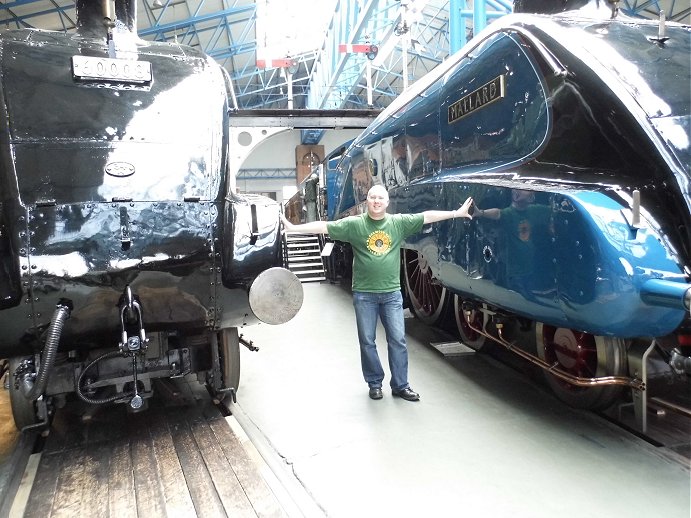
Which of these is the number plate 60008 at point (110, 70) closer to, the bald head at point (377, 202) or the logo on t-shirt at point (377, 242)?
the bald head at point (377, 202)

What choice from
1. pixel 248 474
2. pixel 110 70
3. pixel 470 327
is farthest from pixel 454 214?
pixel 110 70

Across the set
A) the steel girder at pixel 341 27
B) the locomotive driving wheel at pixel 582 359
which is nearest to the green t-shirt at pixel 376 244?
the locomotive driving wheel at pixel 582 359

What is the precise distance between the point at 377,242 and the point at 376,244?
1 cm

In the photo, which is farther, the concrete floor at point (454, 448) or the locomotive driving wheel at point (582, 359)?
the locomotive driving wheel at point (582, 359)

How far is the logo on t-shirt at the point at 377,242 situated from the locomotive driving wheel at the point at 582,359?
1125 mm

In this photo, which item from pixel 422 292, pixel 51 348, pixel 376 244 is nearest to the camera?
pixel 51 348

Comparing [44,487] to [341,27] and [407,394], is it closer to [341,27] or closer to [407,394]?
[407,394]

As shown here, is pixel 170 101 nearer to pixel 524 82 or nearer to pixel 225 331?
pixel 225 331

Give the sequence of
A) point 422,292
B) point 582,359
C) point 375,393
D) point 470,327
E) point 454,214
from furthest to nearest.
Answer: point 422,292 → point 470,327 → point 375,393 → point 454,214 → point 582,359

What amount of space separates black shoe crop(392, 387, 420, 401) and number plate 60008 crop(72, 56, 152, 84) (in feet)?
8.47

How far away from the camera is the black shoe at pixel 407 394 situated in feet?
12.0

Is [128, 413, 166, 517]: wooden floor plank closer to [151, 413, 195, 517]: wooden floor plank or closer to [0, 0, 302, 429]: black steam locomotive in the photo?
[151, 413, 195, 517]: wooden floor plank

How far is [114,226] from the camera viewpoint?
2.79 metres

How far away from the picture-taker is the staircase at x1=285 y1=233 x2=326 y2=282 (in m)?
9.34
